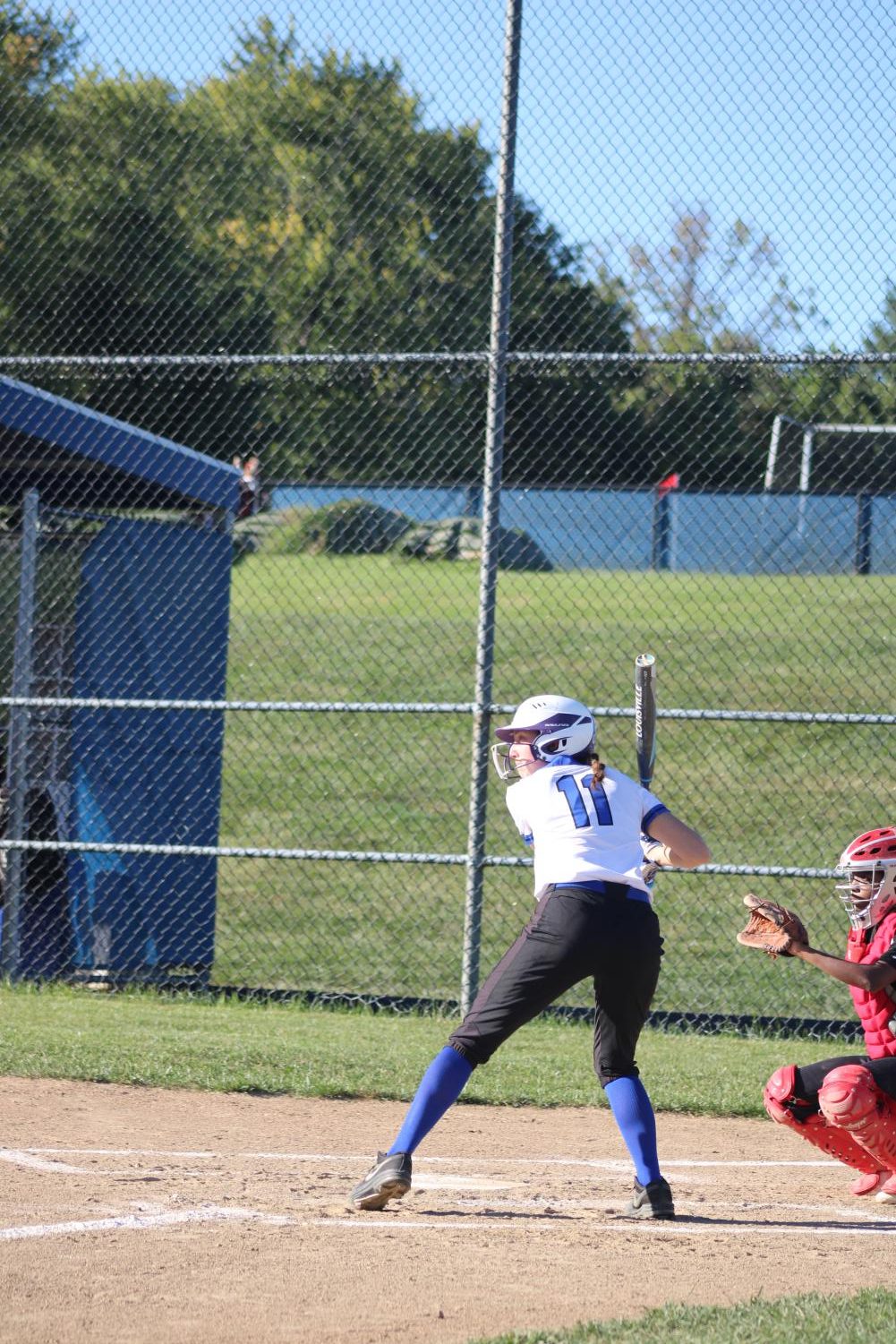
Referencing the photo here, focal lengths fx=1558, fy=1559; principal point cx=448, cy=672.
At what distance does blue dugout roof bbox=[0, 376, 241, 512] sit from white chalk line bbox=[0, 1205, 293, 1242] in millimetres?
5608

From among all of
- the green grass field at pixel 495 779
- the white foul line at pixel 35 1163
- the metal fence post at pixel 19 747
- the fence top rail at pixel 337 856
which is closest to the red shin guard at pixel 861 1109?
the white foul line at pixel 35 1163

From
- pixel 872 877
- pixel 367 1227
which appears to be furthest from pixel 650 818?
pixel 367 1227

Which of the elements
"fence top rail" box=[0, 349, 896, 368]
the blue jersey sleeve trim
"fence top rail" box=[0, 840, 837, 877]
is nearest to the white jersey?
the blue jersey sleeve trim

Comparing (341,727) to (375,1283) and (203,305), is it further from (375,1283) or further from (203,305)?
(375,1283)

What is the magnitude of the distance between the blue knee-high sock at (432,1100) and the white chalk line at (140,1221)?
0.41m

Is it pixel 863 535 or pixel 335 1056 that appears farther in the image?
pixel 863 535

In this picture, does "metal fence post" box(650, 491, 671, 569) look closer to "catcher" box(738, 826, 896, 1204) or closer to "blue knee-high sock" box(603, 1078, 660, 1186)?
"catcher" box(738, 826, 896, 1204)

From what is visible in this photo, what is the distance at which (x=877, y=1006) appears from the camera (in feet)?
16.6

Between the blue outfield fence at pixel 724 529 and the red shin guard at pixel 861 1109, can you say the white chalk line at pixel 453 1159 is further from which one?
the blue outfield fence at pixel 724 529

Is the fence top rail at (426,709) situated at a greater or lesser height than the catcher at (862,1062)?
greater

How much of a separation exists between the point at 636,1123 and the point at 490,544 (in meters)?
3.79

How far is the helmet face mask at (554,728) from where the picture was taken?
501 cm

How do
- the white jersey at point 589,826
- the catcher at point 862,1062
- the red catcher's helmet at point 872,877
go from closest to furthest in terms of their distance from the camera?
the catcher at point 862,1062
the white jersey at point 589,826
the red catcher's helmet at point 872,877

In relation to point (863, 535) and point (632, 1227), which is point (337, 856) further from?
point (863, 535)
